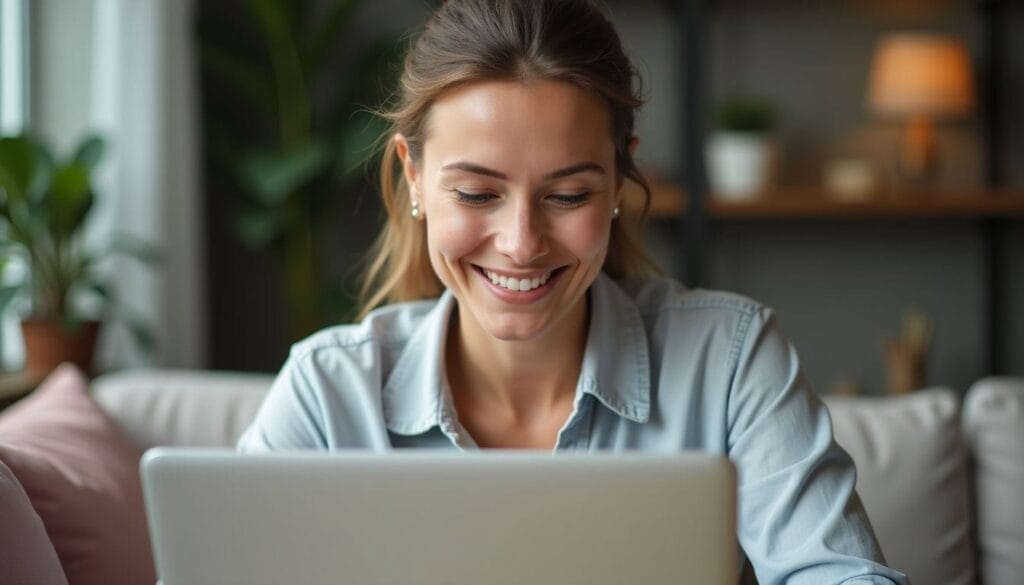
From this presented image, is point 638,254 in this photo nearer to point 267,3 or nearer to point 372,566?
point 372,566

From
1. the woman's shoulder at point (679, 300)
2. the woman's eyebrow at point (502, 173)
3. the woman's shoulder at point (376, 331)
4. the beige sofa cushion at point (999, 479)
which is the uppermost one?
the woman's eyebrow at point (502, 173)

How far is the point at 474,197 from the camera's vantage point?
1420mm

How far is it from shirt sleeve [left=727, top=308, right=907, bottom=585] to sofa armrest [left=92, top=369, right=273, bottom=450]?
83cm

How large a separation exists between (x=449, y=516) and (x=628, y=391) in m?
0.66

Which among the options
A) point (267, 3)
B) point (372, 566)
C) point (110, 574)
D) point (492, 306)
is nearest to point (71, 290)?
point (267, 3)

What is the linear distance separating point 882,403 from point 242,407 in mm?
976

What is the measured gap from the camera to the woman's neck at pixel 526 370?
Answer: 162cm

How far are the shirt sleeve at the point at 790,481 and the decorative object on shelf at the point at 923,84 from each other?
8.67 feet

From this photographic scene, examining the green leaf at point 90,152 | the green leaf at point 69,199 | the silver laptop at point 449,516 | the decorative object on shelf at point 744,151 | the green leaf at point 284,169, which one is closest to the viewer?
the silver laptop at point 449,516

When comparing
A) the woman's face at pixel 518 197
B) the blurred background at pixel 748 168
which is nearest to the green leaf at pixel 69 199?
the blurred background at pixel 748 168

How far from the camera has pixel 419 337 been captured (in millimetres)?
1656

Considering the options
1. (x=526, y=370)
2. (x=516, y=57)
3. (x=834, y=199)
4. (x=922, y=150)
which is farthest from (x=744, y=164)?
(x=516, y=57)

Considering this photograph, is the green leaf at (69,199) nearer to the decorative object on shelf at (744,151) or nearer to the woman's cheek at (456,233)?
the woman's cheek at (456,233)

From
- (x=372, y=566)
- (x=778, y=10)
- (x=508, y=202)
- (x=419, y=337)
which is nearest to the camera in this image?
(x=372, y=566)
